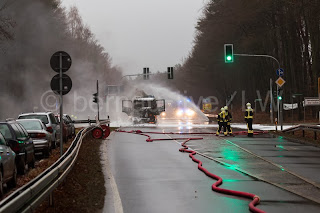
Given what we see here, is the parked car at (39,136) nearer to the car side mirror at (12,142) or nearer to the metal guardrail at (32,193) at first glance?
the car side mirror at (12,142)

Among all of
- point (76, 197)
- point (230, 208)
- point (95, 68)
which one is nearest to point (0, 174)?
point (76, 197)

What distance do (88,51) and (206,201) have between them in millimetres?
93907

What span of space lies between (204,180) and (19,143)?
447 cm

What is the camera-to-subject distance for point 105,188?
36.0ft

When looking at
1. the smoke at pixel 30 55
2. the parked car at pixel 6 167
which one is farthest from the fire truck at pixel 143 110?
the parked car at pixel 6 167

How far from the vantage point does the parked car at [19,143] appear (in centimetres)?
1275

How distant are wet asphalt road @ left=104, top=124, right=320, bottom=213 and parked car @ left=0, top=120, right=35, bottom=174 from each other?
6.92ft

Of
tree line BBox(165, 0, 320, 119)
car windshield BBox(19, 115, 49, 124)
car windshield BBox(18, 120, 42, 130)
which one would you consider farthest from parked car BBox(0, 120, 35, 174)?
tree line BBox(165, 0, 320, 119)

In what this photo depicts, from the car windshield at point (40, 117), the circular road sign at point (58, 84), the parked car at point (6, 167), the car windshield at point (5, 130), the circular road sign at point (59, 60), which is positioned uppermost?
the circular road sign at point (59, 60)

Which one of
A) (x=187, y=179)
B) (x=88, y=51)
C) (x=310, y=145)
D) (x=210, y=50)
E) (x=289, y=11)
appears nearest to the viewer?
(x=187, y=179)

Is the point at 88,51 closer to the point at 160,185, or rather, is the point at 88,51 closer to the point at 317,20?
the point at 317,20

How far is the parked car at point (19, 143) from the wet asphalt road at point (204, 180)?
2.11 meters

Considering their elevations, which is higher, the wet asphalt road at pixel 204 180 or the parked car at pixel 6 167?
the parked car at pixel 6 167

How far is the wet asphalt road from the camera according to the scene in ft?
29.2
